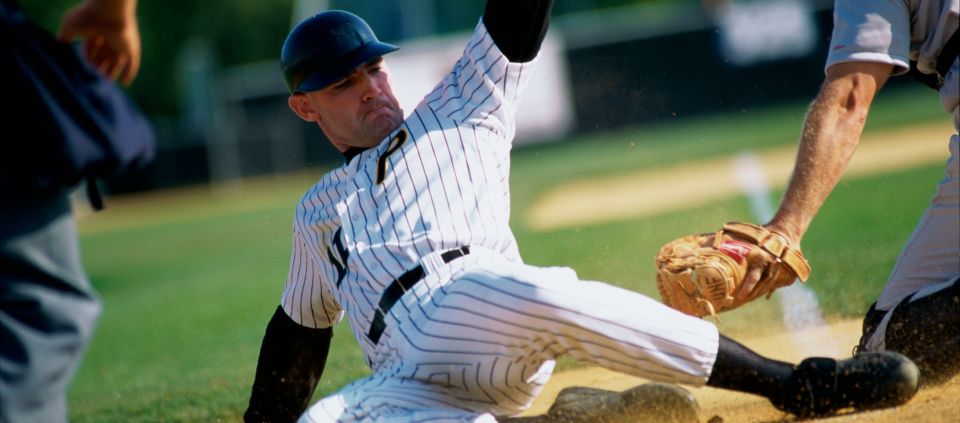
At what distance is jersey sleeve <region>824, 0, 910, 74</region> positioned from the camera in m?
2.91

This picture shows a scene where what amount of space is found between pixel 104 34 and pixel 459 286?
0.93m

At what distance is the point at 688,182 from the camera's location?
11.7 meters

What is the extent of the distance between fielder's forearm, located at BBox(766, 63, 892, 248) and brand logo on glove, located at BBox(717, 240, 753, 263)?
0.09 metres

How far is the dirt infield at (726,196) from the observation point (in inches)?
115

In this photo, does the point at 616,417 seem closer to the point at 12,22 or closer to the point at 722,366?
the point at 722,366

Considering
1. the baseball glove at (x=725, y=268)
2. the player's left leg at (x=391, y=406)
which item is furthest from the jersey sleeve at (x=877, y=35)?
the player's left leg at (x=391, y=406)

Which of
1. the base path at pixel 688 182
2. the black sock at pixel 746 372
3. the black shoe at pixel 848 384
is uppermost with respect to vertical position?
the black sock at pixel 746 372

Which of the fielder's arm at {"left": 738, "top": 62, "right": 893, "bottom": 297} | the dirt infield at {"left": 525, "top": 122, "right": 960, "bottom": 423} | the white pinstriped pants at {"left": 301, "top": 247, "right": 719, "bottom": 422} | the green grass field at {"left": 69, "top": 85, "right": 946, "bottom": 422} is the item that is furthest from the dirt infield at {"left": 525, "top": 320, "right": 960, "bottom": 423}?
the white pinstriped pants at {"left": 301, "top": 247, "right": 719, "bottom": 422}

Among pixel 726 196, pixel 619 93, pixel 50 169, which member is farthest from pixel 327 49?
pixel 619 93

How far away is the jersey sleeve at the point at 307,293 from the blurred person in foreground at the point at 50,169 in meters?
0.91

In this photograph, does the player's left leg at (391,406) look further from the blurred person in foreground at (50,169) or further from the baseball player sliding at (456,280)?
the blurred person in foreground at (50,169)

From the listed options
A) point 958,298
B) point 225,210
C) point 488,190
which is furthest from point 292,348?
point 225,210

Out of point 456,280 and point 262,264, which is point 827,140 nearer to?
point 456,280

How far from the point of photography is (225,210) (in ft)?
61.1
